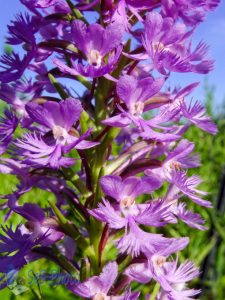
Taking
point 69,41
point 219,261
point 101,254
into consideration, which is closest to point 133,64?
point 69,41

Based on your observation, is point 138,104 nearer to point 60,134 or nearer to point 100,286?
point 60,134

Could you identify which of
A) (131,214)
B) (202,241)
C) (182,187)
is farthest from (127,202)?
(202,241)

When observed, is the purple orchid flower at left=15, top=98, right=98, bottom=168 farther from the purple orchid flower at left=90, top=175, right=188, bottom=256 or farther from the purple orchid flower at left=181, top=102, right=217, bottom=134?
the purple orchid flower at left=181, top=102, right=217, bottom=134

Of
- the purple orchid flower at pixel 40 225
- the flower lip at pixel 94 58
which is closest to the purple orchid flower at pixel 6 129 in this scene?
the purple orchid flower at pixel 40 225

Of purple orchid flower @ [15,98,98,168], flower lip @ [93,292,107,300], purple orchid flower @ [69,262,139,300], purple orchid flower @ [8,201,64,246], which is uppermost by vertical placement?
purple orchid flower @ [15,98,98,168]

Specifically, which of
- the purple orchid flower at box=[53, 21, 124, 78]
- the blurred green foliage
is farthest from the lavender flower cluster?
the blurred green foliage

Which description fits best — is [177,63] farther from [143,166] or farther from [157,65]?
[143,166]

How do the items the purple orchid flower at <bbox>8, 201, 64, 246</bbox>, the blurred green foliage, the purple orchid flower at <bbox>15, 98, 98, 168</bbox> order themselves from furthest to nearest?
the blurred green foliage < the purple orchid flower at <bbox>8, 201, 64, 246</bbox> < the purple orchid flower at <bbox>15, 98, 98, 168</bbox>
